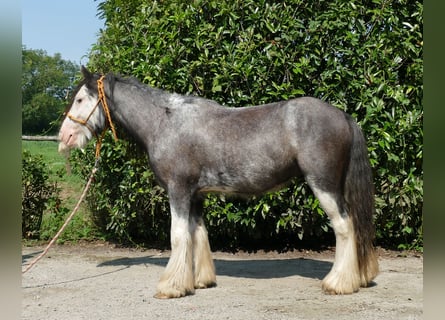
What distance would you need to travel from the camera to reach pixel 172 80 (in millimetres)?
6961

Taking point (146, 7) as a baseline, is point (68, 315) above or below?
below

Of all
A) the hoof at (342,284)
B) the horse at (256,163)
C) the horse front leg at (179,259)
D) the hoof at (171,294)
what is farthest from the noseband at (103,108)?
the hoof at (342,284)

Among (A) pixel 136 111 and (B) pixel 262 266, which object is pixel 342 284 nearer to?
(B) pixel 262 266

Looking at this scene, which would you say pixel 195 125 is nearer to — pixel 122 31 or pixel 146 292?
pixel 146 292

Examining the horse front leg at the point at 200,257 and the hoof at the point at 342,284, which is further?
the horse front leg at the point at 200,257

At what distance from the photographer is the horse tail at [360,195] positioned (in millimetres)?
5012

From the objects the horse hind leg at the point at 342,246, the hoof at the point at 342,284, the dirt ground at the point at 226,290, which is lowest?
the dirt ground at the point at 226,290

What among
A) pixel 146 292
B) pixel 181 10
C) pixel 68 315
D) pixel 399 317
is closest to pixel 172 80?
pixel 181 10

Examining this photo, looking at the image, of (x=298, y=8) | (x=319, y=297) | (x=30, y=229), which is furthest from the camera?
(x=30, y=229)

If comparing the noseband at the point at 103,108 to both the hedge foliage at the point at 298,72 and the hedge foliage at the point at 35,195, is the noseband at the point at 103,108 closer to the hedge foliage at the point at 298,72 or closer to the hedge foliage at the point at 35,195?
the hedge foliage at the point at 298,72

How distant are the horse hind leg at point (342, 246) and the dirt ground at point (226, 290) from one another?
0.40 feet

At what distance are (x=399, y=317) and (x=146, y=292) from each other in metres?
2.52

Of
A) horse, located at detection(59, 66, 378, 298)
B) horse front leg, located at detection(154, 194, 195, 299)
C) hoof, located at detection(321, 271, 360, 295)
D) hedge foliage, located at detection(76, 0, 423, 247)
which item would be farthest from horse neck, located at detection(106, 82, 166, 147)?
hoof, located at detection(321, 271, 360, 295)

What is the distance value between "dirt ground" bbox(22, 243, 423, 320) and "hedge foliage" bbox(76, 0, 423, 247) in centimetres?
72
